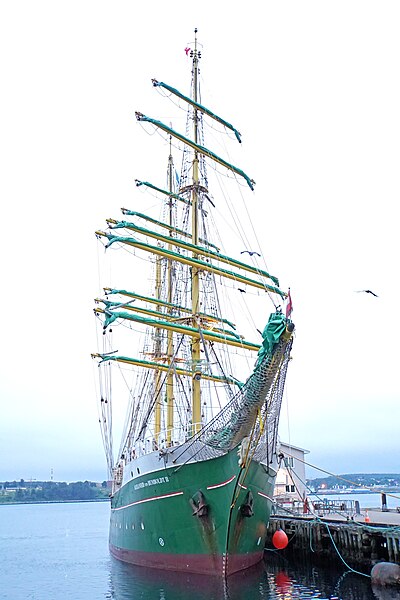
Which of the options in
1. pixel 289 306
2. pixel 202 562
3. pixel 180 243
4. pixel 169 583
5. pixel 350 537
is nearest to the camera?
pixel 289 306

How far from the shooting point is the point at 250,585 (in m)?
21.6

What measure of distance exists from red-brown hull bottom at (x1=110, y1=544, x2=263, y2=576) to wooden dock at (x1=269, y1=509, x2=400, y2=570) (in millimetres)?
3907

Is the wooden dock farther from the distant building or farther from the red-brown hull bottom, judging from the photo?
the distant building

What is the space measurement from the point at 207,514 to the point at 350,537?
778cm

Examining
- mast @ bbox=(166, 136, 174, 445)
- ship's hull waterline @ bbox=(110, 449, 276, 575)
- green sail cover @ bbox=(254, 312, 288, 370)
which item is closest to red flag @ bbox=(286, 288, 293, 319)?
green sail cover @ bbox=(254, 312, 288, 370)

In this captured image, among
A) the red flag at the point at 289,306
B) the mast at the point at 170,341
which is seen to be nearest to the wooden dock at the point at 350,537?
the mast at the point at 170,341

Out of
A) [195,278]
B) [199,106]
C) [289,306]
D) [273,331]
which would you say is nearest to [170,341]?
[195,278]

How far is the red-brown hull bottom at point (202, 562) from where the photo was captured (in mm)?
20125

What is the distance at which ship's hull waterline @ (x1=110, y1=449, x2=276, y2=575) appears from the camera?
784 inches

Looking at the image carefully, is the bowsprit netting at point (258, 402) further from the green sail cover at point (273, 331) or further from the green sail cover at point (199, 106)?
the green sail cover at point (199, 106)

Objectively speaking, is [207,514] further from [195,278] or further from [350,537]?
[195,278]

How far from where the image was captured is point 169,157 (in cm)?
4275

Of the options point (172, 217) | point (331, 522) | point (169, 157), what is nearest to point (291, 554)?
point (331, 522)

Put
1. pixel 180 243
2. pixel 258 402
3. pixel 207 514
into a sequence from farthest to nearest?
pixel 180 243, pixel 207 514, pixel 258 402
